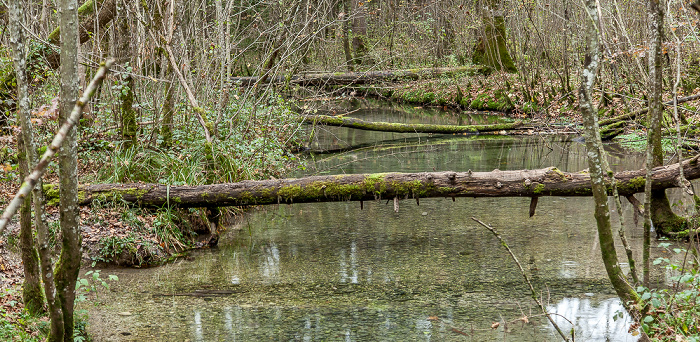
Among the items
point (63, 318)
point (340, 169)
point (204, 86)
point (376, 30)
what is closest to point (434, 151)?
point (340, 169)

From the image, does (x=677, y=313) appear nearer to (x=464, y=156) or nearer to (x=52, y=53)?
(x=52, y=53)

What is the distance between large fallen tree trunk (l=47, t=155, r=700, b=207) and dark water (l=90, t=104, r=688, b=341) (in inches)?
25.7

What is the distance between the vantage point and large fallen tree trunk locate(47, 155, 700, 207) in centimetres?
602

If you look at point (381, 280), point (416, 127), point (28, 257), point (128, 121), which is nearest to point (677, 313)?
point (381, 280)

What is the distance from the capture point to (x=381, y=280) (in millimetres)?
5473

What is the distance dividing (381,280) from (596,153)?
2537mm

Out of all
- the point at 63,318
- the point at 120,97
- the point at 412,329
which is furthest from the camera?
the point at 120,97

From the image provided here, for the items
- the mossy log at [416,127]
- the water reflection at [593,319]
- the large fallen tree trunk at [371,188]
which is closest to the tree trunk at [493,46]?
the mossy log at [416,127]

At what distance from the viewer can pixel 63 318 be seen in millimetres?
3375

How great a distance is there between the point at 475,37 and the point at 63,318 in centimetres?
2172

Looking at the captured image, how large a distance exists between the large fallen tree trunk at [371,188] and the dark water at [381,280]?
25.7 inches

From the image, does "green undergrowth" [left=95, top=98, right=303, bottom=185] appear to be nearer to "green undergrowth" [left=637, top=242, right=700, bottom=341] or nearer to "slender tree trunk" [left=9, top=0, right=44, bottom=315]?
"slender tree trunk" [left=9, top=0, right=44, bottom=315]

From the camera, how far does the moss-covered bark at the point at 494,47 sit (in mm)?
19594

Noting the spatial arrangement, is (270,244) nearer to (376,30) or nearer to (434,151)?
(434,151)
